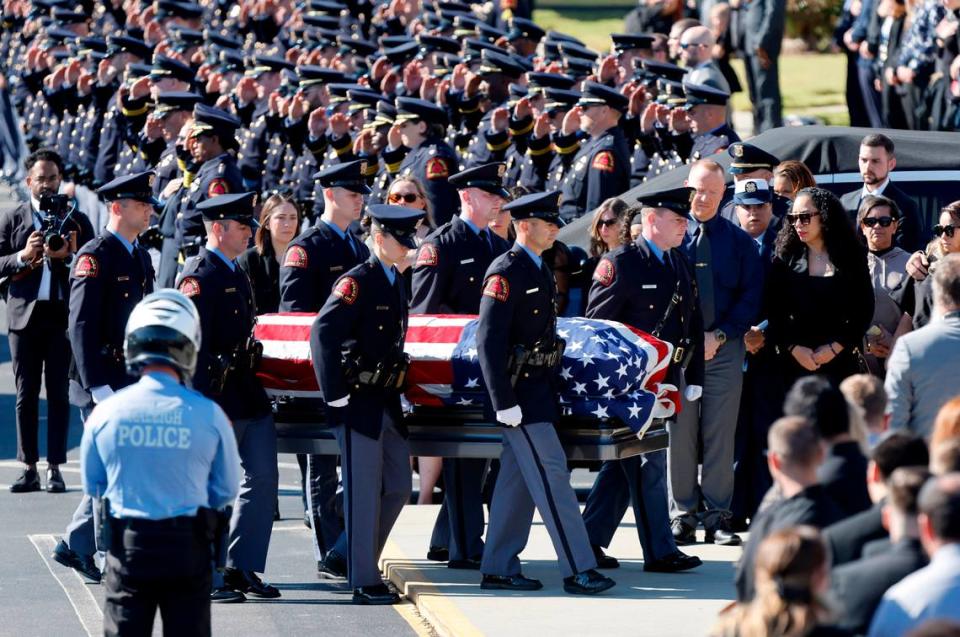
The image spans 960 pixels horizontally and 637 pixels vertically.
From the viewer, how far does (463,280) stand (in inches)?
406

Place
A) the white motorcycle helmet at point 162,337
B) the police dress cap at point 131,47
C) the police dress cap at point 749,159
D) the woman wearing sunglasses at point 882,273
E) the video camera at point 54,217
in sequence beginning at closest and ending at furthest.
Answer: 1. the white motorcycle helmet at point 162,337
2. the woman wearing sunglasses at point 882,273
3. the police dress cap at point 749,159
4. the video camera at point 54,217
5. the police dress cap at point 131,47

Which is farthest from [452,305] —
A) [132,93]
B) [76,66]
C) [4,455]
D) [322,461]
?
[76,66]

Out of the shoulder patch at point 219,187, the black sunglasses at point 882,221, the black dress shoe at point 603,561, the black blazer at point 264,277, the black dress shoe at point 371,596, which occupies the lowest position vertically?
the black dress shoe at point 603,561

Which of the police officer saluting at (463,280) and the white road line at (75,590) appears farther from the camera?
the police officer saluting at (463,280)

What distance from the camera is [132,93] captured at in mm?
17562

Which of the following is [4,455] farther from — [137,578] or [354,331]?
[137,578]

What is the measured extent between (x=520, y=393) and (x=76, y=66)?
47.7 feet

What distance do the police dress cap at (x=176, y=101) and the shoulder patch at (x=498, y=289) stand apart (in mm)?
5852

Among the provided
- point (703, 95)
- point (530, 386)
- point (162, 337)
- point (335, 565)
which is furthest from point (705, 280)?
point (162, 337)

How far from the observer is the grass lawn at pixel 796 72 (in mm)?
24047

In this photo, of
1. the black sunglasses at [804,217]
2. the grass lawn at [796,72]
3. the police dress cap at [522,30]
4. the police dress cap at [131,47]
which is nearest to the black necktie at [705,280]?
the black sunglasses at [804,217]

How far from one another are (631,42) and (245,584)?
26.5ft

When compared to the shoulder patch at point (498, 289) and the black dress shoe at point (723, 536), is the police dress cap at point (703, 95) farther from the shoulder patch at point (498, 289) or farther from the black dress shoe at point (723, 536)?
the shoulder patch at point (498, 289)

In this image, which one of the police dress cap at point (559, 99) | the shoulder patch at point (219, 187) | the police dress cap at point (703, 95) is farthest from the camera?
the police dress cap at point (559, 99)
